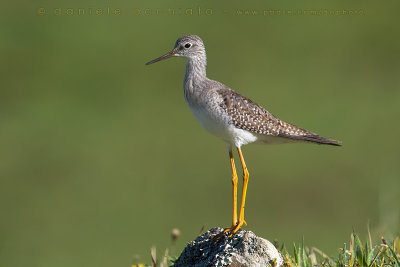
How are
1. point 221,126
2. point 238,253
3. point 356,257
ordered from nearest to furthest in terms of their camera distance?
point 238,253 < point 356,257 < point 221,126

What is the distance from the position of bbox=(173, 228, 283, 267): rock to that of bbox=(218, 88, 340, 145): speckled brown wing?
1.10m

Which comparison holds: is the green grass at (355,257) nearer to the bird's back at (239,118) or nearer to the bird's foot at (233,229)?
the bird's foot at (233,229)

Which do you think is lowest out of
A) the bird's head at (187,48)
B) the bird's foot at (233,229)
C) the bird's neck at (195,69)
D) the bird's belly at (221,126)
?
the bird's foot at (233,229)

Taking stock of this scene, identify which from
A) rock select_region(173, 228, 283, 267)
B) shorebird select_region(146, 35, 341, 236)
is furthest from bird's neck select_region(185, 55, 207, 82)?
rock select_region(173, 228, 283, 267)

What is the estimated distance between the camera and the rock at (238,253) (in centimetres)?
497

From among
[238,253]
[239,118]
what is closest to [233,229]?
[238,253]

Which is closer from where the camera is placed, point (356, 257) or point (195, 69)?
point (356, 257)

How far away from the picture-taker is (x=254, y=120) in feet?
20.1

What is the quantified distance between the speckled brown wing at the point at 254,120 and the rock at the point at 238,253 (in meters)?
1.10

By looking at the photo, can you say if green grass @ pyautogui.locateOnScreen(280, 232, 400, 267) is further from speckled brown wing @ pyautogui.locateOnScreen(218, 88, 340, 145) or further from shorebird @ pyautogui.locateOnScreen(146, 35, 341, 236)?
speckled brown wing @ pyautogui.locateOnScreen(218, 88, 340, 145)

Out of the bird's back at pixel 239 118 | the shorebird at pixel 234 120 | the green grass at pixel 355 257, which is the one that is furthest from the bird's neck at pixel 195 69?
the green grass at pixel 355 257

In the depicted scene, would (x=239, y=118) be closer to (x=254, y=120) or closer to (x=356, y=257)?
(x=254, y=120)

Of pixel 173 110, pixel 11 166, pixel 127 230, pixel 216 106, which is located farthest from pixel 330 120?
pixel 216 106

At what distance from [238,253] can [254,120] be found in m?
1.45
